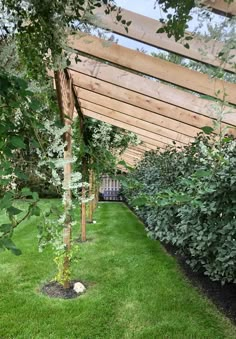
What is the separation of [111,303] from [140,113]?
7.30 ft

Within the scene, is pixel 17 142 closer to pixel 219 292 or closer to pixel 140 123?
pixel 219 292

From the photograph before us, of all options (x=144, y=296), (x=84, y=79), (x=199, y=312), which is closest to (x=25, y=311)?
(x=144, y=296)

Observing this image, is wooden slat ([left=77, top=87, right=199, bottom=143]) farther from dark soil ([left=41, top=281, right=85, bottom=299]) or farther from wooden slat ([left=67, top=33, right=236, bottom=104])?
dark soil ([left=41, top=281, right=85, bottom=299])

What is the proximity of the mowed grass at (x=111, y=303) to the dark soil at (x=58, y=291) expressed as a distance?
0.09 m

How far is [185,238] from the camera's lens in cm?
349

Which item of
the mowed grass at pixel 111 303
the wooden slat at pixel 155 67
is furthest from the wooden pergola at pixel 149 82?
the mowed grass at pixel 111 303

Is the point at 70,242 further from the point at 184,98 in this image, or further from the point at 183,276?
the point at 184,98

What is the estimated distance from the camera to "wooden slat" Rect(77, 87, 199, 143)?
13.9ft

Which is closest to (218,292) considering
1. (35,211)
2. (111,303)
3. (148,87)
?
(111,303)

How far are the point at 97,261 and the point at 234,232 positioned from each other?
269 centimetres

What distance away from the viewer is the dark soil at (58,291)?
3.71 meters

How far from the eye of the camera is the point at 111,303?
139 inches

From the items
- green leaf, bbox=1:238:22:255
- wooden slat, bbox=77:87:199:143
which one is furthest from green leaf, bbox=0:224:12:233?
wooden slat, bbox=77:87:199:143

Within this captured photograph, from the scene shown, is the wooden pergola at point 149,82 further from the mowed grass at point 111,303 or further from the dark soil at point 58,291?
the dark soil at point 58,291
